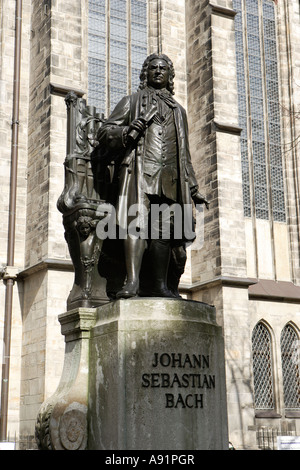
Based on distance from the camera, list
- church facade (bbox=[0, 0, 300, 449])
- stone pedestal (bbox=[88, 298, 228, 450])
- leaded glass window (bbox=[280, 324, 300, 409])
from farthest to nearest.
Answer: leaded glass window (bbox=[280, 324, 300, 409]) < church facade (bbox=[0, 0, 300, 449]) < stone pedestal (bbox=[88, 298, 228, 450])

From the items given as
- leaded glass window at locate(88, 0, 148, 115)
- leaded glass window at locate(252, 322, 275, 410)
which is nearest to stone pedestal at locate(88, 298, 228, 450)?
leaded glass window at locate(252, 322, 275, 410)

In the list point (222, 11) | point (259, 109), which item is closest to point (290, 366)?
point (259, 109)

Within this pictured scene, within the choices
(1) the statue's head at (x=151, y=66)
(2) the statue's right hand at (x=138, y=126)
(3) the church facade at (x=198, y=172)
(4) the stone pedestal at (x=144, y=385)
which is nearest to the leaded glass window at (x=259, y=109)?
(3) the church facade at (x=198, y=172)

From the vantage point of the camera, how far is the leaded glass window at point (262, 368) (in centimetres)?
1692

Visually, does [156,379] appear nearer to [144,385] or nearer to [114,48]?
[144,385]

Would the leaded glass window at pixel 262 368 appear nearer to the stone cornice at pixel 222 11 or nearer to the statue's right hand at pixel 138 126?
the stone cornice at pixel 222 11

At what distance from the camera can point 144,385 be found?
4.64 meters

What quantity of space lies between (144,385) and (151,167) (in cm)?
184

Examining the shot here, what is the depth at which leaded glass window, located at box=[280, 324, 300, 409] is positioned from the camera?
17.4 m

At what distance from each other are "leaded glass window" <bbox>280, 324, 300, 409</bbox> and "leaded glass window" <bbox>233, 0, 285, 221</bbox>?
3420 mm

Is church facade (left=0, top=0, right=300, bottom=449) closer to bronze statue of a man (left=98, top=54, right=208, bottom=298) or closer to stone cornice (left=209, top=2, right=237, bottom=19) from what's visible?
stone cornice (left=209, top=2, right=237, bottom=19)

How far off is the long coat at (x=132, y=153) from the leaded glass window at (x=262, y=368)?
1225 cm

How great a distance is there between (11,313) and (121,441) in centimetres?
1058

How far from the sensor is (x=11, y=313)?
14.7 metres
